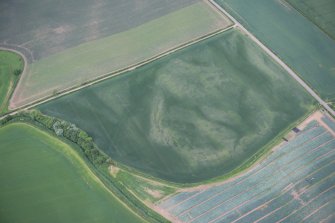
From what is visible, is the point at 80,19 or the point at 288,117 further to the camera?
the point at 80,19

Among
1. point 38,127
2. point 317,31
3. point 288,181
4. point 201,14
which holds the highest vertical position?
point 201,14

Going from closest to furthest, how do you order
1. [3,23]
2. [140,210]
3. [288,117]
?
[140,210] < [288,117] < [3,23]

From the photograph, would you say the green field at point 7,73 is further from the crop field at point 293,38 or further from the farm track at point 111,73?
the crop field at point 293,38

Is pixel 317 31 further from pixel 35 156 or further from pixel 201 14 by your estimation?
pixel 35 156

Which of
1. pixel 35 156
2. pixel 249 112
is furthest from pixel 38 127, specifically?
pixel 249 112

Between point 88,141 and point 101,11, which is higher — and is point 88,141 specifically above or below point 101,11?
below

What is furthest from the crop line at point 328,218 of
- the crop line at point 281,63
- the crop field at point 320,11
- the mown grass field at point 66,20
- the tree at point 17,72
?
the tree at point 17,72
